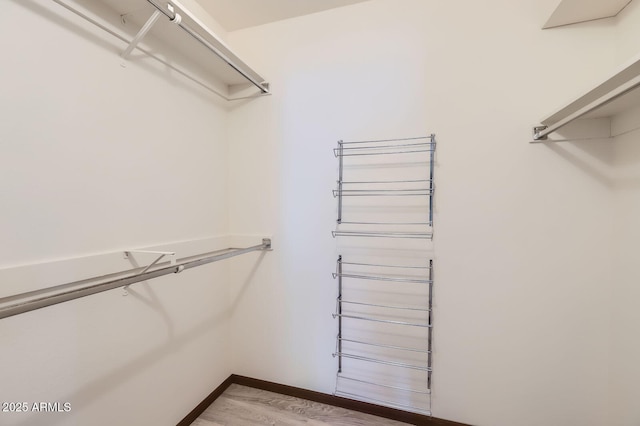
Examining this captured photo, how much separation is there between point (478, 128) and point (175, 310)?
2095 mm

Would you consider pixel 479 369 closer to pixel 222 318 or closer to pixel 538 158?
pixel 538 158

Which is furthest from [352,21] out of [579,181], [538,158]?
[579,181]

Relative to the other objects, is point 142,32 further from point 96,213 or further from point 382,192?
point 382,192

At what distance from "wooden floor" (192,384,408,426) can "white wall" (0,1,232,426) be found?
156 millimetres

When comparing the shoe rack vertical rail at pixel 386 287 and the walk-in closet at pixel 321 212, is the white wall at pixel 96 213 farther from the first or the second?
the shoe rack vertical rail at pixel 386 287

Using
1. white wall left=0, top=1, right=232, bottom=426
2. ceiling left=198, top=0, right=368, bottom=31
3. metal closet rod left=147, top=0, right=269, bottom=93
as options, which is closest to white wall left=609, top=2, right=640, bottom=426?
ceiling left=198, top=0, right=368, bottom=31

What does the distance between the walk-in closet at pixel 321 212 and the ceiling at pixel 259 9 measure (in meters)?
0.01

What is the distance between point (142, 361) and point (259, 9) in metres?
2.27

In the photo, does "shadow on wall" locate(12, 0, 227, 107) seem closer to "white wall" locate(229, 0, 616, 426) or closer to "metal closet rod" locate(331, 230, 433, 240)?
"white wall" locate(229, 0, 616, 426)

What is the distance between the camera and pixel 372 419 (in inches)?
64.5

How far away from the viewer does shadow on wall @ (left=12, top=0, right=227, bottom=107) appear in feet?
3.22

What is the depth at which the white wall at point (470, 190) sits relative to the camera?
138 cm

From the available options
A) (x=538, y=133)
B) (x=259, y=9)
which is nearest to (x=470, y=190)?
(x=538, y=133)

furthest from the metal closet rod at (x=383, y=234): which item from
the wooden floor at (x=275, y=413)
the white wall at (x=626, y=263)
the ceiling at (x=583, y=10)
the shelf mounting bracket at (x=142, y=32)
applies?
the shelf mounting bracket at (x=142, y=32)
